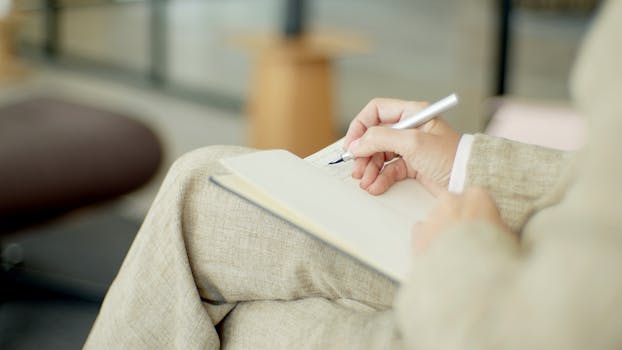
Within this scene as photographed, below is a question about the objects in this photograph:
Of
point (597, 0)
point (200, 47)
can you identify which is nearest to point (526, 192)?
point (597, 0)

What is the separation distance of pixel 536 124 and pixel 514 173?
1.05 meters

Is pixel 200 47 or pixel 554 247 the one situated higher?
pixel 554 247

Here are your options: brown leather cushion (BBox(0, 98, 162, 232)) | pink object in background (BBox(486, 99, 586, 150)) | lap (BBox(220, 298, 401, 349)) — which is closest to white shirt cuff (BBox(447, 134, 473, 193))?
lap (BBox(220, 298, 401, 349))

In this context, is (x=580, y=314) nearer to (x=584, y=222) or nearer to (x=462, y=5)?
(x=584, y=222)

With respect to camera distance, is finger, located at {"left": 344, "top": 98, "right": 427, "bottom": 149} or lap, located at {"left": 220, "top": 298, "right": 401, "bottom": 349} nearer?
lap, located at {"left": 220, "top": 298, "right": 401, "bottom": 349}

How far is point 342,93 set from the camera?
2.99 meters

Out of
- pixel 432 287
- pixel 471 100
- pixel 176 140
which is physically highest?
pixel 432 287

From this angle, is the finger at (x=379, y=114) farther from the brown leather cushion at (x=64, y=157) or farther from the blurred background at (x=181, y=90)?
the brown leather cushion at (x=64, y=157)

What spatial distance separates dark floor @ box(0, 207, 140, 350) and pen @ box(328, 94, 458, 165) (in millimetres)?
790

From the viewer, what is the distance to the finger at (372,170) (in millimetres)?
796

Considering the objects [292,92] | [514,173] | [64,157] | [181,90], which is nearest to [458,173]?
[514,173]

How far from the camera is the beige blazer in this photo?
52 cm

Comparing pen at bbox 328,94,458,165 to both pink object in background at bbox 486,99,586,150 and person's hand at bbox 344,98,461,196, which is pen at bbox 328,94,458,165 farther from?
pink object in background at bbox 486,99,586,150

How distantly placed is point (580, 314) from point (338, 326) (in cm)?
27
